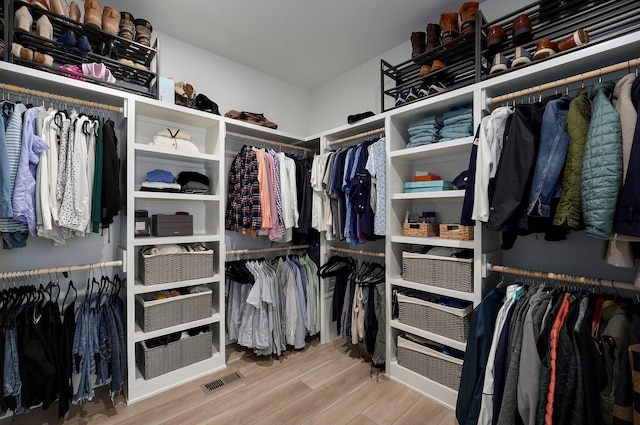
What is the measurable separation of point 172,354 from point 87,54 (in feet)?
7.03

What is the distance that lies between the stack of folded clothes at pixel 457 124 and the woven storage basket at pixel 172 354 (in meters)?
2.33

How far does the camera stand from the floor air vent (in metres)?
2.11

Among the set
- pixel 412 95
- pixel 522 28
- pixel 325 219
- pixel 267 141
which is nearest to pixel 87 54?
pixel 267 141

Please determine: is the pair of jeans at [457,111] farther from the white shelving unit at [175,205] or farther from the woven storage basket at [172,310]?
the woven storage basket at [172,310]

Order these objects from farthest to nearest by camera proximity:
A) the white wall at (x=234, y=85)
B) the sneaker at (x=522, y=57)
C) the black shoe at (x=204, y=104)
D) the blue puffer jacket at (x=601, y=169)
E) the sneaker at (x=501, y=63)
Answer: the white wall at (x=234, y=85) < the black shoe at (x=204, y=104) < the sneaker at (x=501, y=63) < the sneaker at (x=522, y=57) < the blue puffer jacket at (x=601, y=169)

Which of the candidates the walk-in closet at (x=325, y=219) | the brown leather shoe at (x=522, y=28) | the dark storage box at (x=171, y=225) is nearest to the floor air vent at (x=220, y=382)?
the walk-in closet at (x=325, y=219)

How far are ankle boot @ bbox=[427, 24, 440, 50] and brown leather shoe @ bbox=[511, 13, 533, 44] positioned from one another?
1.71 feet

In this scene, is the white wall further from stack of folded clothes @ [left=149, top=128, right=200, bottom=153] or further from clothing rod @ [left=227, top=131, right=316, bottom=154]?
stack of folded clothes @ [left=149, top=128, right=200, bottom=153]

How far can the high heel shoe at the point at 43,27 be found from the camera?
5.71 ft

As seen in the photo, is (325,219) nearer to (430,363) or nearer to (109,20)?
(430,363)

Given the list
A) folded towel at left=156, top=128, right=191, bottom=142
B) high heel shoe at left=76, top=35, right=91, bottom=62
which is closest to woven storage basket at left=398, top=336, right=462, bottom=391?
folded towel at left=156, top=128, right=191, bottom=142

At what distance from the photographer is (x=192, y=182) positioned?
237 cm

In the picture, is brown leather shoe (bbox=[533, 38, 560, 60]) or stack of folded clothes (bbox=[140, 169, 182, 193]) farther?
stack of folded clothes (bbox=[140, 169, 182, 193])

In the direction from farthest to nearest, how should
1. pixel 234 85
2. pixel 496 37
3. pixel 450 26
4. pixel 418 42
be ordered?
pixel 234 85, pixel 418 42, pixel 450 26, pixel 496 37
